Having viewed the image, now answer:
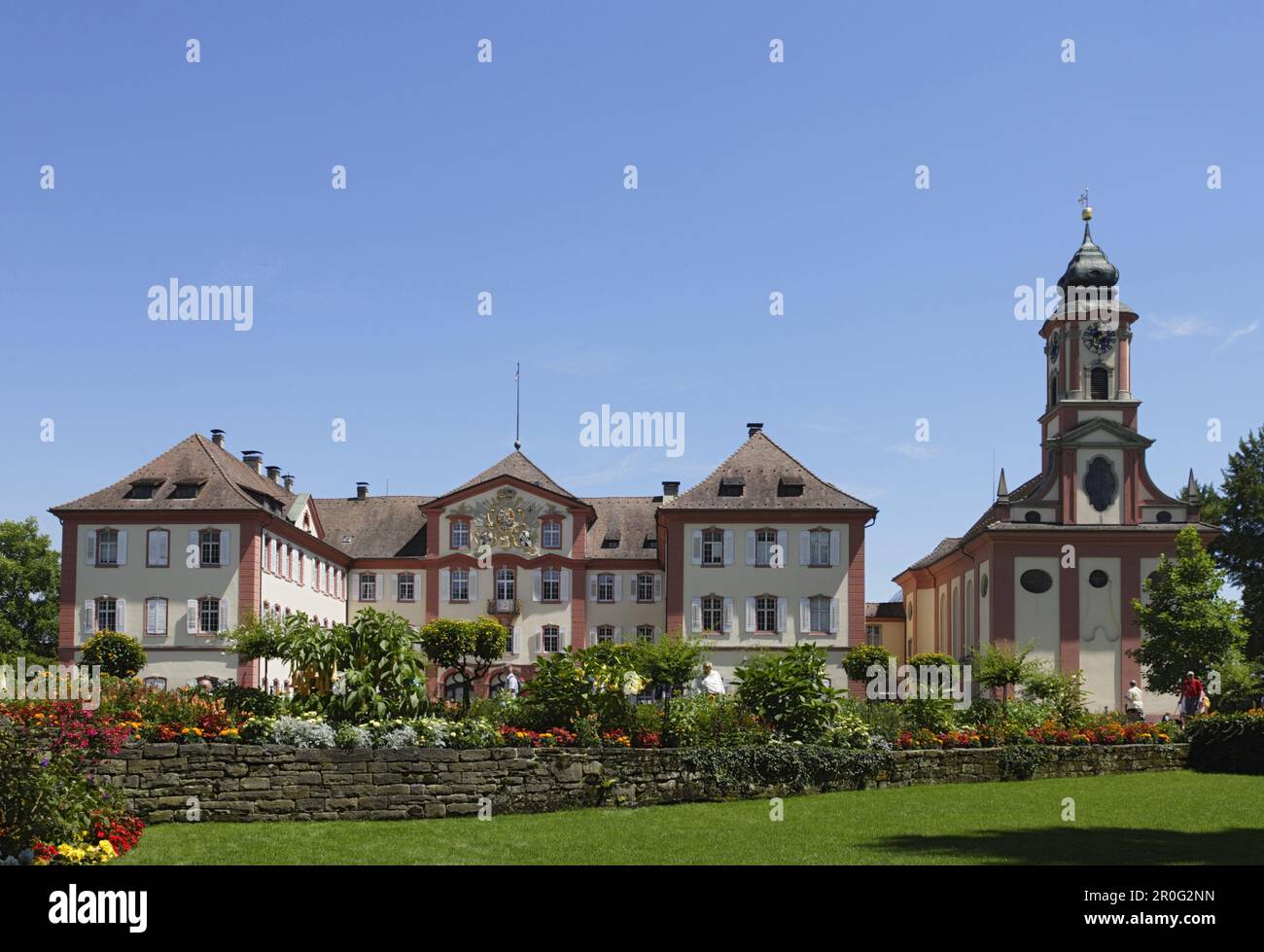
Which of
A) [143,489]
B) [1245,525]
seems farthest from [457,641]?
[1245,525]

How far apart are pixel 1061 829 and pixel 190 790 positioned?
37.6 feet

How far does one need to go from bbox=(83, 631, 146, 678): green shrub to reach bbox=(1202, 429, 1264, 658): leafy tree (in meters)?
44.2

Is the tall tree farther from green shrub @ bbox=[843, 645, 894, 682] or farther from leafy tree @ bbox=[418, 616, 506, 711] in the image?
leafy tree @ bbox=[418, 616, 506, 711]

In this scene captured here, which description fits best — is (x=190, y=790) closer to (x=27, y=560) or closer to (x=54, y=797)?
(x=54, y=797)

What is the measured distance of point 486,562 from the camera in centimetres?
5734

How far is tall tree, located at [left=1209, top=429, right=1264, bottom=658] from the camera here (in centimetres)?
6106

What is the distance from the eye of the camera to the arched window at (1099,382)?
53219 millimetres

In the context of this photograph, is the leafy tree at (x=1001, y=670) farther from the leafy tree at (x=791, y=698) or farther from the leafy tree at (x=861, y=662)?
the leafy tree at (x=861, y=662)

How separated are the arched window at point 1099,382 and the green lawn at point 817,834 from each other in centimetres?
3390

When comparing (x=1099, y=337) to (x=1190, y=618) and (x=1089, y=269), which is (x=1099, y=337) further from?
(x=1190, y=618)

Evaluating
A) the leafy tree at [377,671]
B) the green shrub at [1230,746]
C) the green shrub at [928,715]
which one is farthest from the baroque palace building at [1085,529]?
the leafy tree at [377,671]
